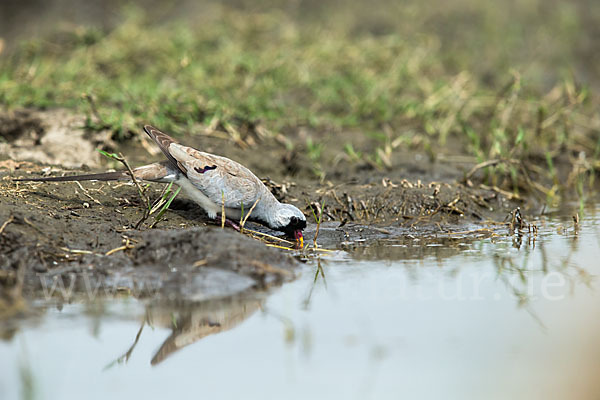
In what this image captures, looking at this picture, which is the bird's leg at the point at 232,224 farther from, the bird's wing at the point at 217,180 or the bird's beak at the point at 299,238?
the bird's beak at the point at 299,238

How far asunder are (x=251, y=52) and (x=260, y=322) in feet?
22.1

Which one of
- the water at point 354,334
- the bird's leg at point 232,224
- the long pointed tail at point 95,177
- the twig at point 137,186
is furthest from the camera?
the bird's leg at point 232,224

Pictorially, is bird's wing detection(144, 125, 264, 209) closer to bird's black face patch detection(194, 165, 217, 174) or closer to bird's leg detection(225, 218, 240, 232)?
bird's black face patch detection(194, 165, 217, 174)

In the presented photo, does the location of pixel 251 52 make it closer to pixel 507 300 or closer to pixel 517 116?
pixel 517 116

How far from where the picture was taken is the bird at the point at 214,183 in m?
5.79

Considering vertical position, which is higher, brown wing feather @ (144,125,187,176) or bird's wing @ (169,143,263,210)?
brown wing feather @ (144,125,187,176)

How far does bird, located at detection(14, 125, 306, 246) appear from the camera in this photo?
5789 millimetres

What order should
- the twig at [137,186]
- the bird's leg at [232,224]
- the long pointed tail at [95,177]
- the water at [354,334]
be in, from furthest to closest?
the bird's leg at [232,224] < the long pointed tail at [95,177] < the twig at [137,186] < the water at [354,334]

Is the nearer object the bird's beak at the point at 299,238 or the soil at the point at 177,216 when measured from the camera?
the soil at the point at 177,216

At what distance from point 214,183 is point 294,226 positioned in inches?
27.2

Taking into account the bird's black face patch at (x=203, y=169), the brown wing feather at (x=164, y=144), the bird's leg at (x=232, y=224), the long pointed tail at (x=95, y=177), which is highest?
the brown wing feather at (x=164, y=144)

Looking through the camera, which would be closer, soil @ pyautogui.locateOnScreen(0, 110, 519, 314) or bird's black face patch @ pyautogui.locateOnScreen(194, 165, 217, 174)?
soil @ pyautogui.locateOnScreen(0, 110, 519, 314)

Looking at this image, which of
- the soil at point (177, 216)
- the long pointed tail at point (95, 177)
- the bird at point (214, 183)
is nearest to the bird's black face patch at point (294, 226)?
the bird at point (214, 183)

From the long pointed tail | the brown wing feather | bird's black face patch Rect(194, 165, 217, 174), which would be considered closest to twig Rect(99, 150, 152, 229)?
the long pointed tail
